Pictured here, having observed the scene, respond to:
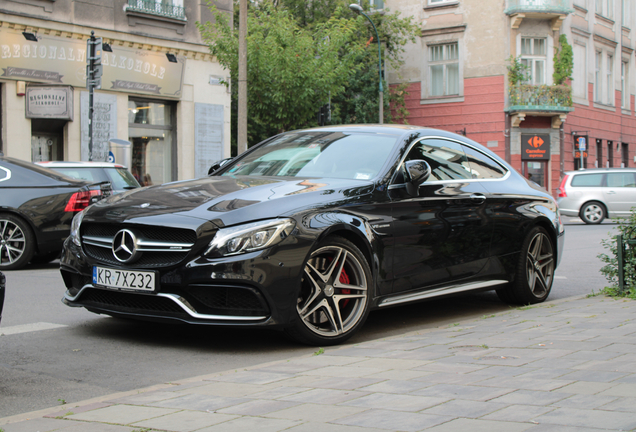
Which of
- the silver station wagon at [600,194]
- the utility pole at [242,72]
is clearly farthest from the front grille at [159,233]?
the silver station wagon at [600,194]

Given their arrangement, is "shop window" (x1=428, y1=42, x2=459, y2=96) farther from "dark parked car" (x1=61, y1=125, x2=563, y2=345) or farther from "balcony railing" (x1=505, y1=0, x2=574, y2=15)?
"dark parked car" (x1=61, y1=125, x2=563, y2=345)

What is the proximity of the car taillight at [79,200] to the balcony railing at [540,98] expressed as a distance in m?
26.1

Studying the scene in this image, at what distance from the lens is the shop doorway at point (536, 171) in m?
34.1

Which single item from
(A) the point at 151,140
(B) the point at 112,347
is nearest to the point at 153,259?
(B) the point at 112,347

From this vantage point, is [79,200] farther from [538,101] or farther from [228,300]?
[538,101]

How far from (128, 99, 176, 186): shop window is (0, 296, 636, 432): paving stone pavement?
19391 mm

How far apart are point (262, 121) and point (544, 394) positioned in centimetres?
2215

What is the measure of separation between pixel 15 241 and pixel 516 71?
2761 cm

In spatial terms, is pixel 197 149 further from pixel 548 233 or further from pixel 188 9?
pixel 548 233

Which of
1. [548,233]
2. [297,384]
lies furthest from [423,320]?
[297,384]

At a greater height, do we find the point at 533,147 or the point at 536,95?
the point at 536,95

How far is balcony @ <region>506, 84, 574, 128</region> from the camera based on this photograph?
33291 mm

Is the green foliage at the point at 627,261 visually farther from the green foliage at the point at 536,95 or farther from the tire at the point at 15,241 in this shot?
the green foliage at the point at 536,95

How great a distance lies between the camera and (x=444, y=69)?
35812 mm
